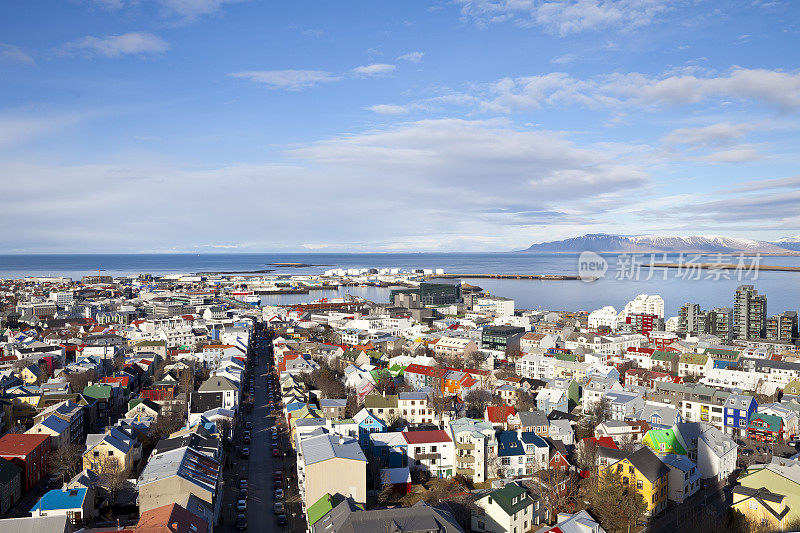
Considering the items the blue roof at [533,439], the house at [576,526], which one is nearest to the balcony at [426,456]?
the blue roof at [533,439]

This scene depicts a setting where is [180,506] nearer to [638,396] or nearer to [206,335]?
[638,396]

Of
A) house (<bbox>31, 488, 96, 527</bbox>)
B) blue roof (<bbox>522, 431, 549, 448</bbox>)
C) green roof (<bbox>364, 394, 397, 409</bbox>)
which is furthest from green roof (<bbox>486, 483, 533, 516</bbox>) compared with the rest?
house (<bbox>31, 488, 96, 527</bbox>)

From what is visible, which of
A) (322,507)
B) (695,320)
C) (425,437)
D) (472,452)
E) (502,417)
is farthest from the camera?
(695,320)

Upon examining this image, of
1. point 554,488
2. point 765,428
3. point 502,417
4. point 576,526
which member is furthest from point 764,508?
point 765,428

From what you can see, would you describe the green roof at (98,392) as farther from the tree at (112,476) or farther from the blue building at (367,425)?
the blue building at (367,425)

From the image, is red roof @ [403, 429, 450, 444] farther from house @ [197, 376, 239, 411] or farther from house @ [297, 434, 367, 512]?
house @ [197, 376, 239, 411]

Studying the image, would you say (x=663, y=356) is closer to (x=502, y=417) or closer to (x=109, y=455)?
(x=502, y=417)
